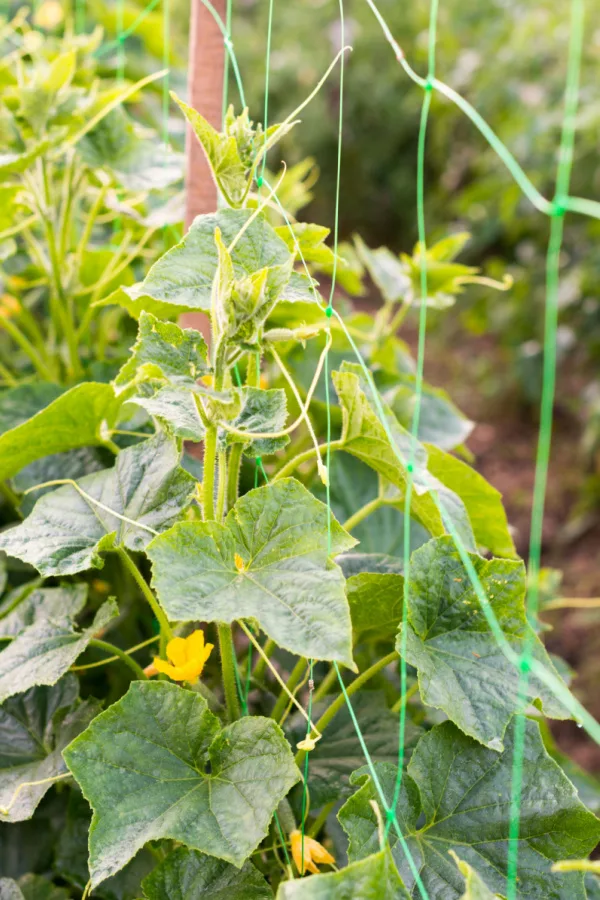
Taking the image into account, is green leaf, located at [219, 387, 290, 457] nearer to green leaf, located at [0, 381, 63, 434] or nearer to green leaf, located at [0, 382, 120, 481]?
green leaf, located at [0, 382, 120, 481]

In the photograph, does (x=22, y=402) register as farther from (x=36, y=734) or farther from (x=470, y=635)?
(x=470, y=635)

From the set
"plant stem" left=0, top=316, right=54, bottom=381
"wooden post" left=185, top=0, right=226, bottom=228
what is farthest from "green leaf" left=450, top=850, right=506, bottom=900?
"plant stem" left=0, top=316, right=54, bottom=381

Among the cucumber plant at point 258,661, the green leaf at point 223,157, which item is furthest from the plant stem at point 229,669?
the green leaf at point 223,157

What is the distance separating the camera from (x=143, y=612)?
1.03 m

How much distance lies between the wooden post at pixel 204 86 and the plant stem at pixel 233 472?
372mm

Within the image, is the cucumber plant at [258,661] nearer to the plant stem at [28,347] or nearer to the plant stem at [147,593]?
the plant stem at [147,593]

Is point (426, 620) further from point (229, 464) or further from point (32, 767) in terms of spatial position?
point (32, 767)

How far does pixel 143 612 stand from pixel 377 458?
39cm

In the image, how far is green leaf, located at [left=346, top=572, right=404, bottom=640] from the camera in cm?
71

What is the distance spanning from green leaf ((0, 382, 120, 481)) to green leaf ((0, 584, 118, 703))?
0.47 feet

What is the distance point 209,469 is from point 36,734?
332mm

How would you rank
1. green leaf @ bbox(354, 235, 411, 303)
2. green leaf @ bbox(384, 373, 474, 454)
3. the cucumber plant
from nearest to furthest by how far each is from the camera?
the cucumber plant → green leaf @ bbox(384, 373, 474, 454) → green leaf @ bbox(354, 235, 411, 303)

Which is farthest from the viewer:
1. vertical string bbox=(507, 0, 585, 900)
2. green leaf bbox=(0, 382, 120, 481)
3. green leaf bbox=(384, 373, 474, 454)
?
green leaf bbox=(384, 373, 474, 454)

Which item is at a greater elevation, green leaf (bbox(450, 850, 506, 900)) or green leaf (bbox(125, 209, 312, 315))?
green leaf (bbox(125, 209, 312, 315))
